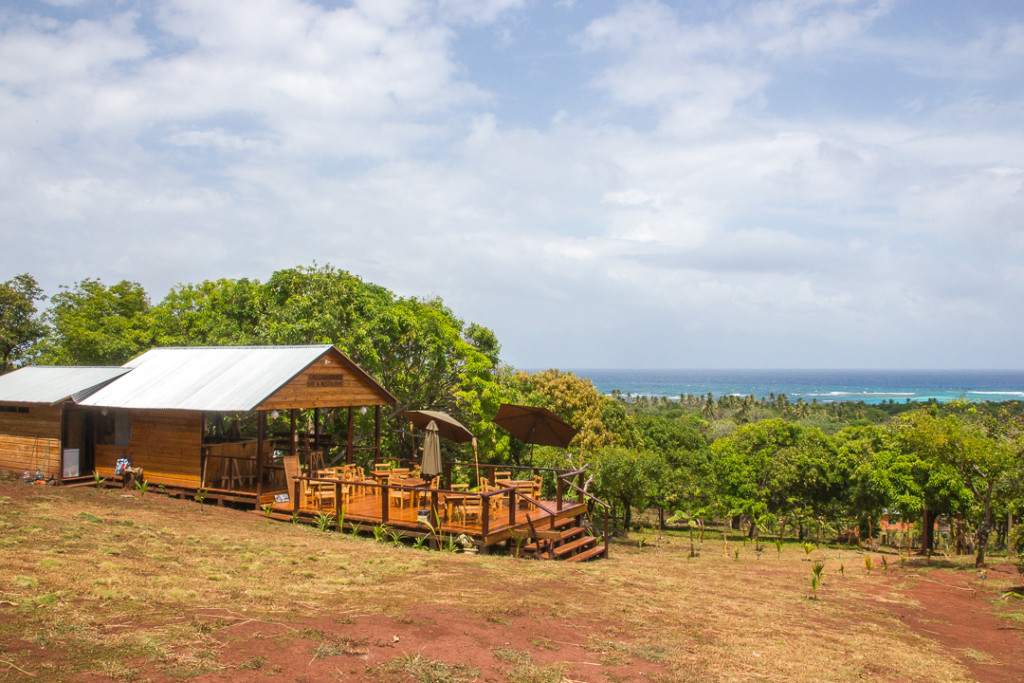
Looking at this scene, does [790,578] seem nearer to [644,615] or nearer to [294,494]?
[644,615]

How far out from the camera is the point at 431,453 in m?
14.7

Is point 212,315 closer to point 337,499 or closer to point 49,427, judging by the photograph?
point 49,427

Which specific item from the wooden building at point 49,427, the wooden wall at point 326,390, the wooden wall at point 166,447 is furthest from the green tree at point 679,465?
the wooden building at point 49,427

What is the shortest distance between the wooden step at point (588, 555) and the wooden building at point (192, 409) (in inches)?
281

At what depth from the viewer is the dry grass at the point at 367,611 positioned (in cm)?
614

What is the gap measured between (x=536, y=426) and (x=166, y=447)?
9764 millimetres

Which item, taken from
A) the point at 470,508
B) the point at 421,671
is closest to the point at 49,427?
the point at 470,508

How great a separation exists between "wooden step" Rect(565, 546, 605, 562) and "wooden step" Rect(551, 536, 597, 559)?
14 cm

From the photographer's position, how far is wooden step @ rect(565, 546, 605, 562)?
14.6m

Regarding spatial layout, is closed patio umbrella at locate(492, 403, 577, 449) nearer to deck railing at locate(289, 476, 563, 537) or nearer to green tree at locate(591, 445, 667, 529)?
deck railing at locate(289, 476, 563, 537)

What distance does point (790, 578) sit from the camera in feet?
48.6

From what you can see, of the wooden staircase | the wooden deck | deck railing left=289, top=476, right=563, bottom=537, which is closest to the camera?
deck railing left=289, top=476, right=563, bottom=537

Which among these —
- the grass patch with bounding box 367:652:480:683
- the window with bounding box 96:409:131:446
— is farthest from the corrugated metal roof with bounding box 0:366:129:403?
the grass patch with bounding box 367:652:480:683

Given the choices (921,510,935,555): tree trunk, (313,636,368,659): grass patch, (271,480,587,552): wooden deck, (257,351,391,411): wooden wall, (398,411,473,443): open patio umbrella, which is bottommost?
(921,510,935,555): tree trunk
